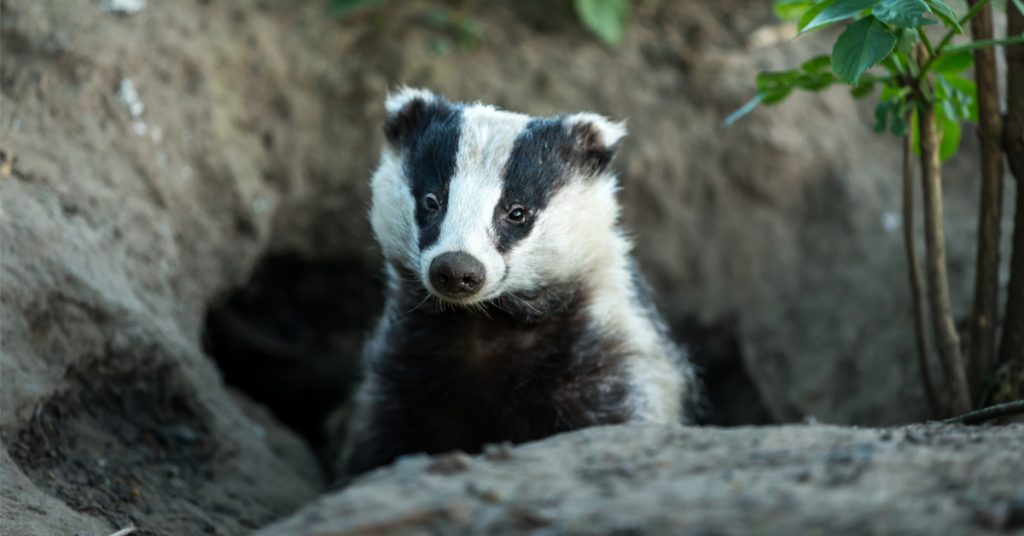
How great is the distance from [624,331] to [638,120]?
7.42 ft

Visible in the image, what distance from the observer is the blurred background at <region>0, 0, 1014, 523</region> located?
5.27m

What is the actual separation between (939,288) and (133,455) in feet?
10.6

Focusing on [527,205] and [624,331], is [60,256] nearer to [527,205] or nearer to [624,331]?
[527,205]

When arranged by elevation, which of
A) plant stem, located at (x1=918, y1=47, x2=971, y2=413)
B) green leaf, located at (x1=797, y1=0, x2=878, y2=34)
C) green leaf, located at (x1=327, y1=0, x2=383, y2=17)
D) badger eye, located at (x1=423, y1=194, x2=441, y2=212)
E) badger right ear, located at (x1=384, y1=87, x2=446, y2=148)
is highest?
green leaf, located at (x1=327, y1=0, x2=383, y2=17)

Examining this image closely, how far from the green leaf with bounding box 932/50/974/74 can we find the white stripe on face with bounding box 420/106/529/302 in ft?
5.12

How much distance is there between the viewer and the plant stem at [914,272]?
4312 mm

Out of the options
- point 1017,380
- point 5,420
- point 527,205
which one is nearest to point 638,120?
point 527,205

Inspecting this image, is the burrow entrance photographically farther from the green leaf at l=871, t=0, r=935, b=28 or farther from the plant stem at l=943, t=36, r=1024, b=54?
the green leaf at l=871, t=0, r=935, b=28

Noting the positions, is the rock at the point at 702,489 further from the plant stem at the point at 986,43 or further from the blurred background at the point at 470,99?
the blurred background at the point at 470,99

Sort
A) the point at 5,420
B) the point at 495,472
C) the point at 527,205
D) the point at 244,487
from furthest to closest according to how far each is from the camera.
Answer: the point at 244,487 → the point at 527,205 → the point at 5,420 → the point at 495,472

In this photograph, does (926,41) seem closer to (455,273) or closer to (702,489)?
(455,273)

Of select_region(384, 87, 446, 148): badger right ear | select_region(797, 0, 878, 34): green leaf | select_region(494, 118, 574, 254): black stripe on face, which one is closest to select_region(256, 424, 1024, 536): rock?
select_region(797, 0, 878, 34): green leaf

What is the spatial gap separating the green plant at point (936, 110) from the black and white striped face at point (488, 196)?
0.70 meters

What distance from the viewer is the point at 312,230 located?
6598 millimetres
